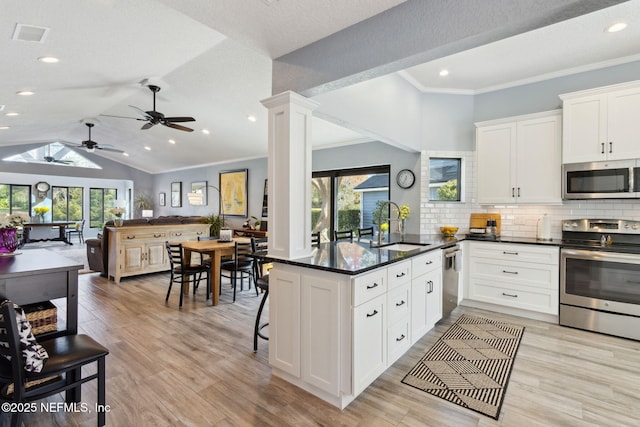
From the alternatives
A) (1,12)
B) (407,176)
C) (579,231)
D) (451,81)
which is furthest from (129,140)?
(579,231)

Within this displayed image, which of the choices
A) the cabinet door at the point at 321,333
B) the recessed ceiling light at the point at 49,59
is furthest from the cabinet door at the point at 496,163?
the recessed ceiling light at the point at 49,59

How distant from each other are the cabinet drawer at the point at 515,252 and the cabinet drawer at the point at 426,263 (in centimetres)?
97

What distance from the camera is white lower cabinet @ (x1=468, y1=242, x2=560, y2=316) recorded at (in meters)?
3.50

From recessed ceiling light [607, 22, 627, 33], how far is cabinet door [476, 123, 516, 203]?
125 centimetres

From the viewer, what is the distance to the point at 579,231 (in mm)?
3689

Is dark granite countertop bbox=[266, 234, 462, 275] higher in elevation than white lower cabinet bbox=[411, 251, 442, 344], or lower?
higher

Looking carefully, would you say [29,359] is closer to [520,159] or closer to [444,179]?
[444,179]

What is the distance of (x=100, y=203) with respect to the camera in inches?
504

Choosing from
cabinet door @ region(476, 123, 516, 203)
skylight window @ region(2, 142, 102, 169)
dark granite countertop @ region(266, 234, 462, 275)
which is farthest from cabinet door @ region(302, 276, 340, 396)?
skylight window @ region(2, 142, 102, 169)

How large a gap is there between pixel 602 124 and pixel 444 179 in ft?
6.07

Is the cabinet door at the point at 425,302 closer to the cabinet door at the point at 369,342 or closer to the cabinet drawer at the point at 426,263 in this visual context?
the cabinet drawer at the point at 426,263

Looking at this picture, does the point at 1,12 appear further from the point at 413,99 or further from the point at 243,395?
the point at 413,99

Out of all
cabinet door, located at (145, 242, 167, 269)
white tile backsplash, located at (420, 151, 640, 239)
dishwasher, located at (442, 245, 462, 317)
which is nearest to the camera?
dishwasher, located at (442, 245, 462, 317)

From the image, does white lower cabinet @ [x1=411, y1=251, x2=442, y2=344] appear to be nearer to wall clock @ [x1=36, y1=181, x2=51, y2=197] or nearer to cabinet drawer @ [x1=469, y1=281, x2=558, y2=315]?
cabinet drawer @ [x1=469, y1=281, x2=558, y2=315]
